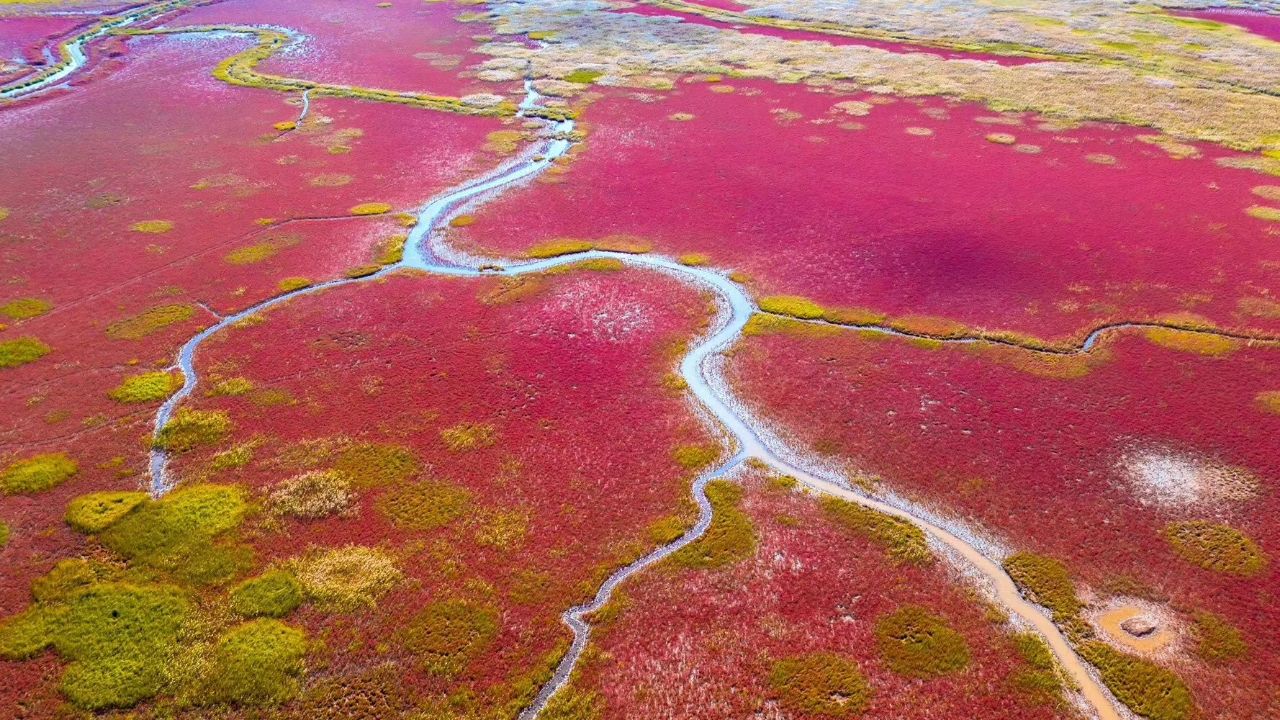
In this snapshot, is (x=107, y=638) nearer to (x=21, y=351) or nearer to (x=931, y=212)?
(x=21, y=351)

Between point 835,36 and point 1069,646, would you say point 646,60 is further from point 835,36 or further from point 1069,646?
point 1069,646

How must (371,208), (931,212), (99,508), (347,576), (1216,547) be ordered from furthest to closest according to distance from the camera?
(371,208) → (931,212) → (99,508) → (1216,547) → (347,576)

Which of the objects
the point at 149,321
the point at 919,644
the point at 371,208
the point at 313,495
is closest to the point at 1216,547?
the point at 919,644

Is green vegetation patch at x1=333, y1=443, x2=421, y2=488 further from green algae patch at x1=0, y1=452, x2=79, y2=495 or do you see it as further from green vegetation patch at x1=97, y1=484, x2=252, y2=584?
green algae patch at x1=0, y1=452, x2=79, y2=495

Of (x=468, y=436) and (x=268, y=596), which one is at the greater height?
(x=468, y=436)

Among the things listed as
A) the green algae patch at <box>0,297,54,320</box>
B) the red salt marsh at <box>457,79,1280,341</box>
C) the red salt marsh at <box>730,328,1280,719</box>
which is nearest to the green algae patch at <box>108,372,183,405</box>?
the green algae patch at <box>0,297,54,320</box>

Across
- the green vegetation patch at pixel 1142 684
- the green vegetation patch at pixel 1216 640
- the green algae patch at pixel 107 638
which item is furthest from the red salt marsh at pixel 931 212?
the green algae patch at pixel 107 638

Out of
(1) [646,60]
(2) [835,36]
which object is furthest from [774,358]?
(2) [835,36]

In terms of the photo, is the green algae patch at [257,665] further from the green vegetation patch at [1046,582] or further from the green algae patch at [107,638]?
the green vegetation patch at [1046,582]
